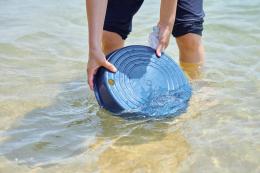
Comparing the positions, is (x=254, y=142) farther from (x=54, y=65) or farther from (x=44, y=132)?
(x=54, y=65)

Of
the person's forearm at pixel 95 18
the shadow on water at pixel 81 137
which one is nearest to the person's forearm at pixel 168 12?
the person's forearm at pixel 95 18

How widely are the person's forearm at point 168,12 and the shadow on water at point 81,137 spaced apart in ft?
2.25

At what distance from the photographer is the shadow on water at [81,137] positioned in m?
3.07

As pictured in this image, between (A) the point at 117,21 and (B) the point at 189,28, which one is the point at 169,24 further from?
(A) the point at 117,21

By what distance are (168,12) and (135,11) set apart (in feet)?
1.46

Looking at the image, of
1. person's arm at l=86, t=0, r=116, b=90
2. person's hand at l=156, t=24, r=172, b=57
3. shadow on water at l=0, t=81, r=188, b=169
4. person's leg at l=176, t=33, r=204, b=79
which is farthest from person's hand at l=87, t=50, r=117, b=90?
person's leg at l=176, t=33, r=204, b=79

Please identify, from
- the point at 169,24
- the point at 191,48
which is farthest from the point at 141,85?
the point at 191,48

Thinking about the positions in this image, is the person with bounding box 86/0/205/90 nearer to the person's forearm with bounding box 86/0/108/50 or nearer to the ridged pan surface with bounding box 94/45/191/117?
the ridged pan surface with bounding box 94/45/191/117

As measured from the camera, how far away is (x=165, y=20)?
141 inches

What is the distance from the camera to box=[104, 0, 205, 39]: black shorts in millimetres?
3861

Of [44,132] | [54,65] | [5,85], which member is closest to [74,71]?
[54,65]

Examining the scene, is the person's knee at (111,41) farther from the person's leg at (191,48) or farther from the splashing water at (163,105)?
the splashing water at (163,105)

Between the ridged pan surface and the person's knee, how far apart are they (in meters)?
0.48

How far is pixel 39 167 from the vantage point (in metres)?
2.93
